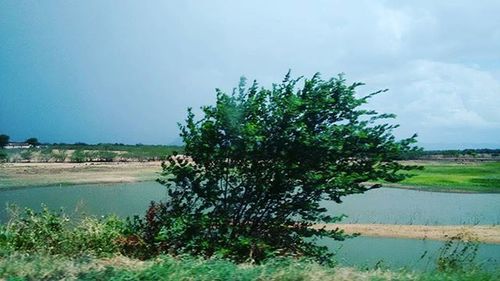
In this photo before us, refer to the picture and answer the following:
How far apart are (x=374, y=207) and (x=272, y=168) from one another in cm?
2702

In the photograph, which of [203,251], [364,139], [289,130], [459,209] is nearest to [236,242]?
[203,251]

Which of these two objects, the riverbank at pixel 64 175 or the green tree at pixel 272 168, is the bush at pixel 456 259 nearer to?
the green tree at pixel 272 168

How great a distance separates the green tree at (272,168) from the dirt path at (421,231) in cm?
1532

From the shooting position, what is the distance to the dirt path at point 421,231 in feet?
84.6

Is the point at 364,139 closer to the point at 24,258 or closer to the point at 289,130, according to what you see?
the point at 289,130

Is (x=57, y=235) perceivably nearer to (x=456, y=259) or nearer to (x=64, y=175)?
(x=456, y=259)

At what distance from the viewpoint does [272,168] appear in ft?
35.9

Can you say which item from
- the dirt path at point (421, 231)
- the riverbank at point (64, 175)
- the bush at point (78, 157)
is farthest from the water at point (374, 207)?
the bush at point (78, 157)

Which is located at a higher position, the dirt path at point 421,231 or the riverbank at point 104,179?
the riverbank at point 104,179

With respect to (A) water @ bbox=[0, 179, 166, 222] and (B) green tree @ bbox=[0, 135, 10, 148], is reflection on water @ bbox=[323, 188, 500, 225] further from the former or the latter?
(B) green tree @ bbox=[0, 135, 10, 148]

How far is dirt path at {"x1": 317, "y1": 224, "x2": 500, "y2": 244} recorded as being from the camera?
25.8 meters

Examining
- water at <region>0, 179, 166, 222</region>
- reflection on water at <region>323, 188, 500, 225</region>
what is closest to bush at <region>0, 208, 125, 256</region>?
water at <region>0, 179, 166, 222</region>

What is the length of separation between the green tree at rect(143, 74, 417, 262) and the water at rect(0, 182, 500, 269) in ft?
29.0

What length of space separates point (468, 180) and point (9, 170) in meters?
48.8
